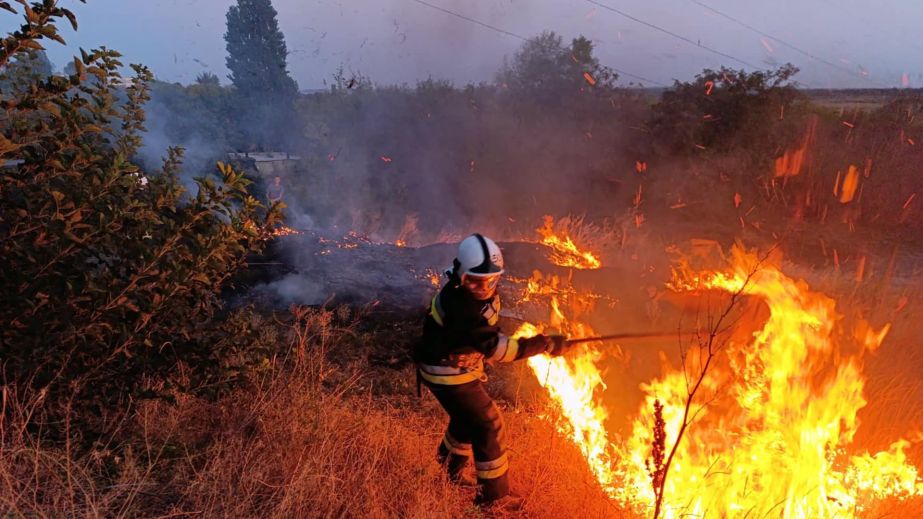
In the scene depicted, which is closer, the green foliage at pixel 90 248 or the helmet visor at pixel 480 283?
the green foliage at pixel 90 248

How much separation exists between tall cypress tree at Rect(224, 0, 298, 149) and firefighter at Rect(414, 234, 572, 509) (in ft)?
70.5

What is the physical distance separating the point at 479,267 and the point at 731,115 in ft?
47.1

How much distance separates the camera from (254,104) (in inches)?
911

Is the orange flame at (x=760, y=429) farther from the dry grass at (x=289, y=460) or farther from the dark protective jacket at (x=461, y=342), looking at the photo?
the dark protective jacket at (x=461, y=342)

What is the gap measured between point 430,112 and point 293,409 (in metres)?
16.3

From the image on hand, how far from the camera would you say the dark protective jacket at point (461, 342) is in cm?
363

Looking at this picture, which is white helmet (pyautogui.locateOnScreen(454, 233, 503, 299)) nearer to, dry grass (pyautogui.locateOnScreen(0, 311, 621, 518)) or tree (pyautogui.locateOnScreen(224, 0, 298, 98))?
dry grass (pyautogui.locateOnScreen(0, 311, 621, 518))

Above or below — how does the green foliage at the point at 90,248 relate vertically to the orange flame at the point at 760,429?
above

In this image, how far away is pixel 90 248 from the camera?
3330 millimetres

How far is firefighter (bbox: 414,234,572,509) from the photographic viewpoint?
365cm

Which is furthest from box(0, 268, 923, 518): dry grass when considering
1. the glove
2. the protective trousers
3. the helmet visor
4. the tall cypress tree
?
the tall cypress tree

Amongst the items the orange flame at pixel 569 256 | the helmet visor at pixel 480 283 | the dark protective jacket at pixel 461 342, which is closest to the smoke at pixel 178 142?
the orange flame at pixel 569 256

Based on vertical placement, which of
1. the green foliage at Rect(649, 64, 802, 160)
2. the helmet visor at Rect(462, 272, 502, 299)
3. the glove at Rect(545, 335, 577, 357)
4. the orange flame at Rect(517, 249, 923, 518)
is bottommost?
the orange flame at Rect(517, 249, 923, 518)

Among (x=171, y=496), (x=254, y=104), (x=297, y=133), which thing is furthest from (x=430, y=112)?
(x=171, y=496)
